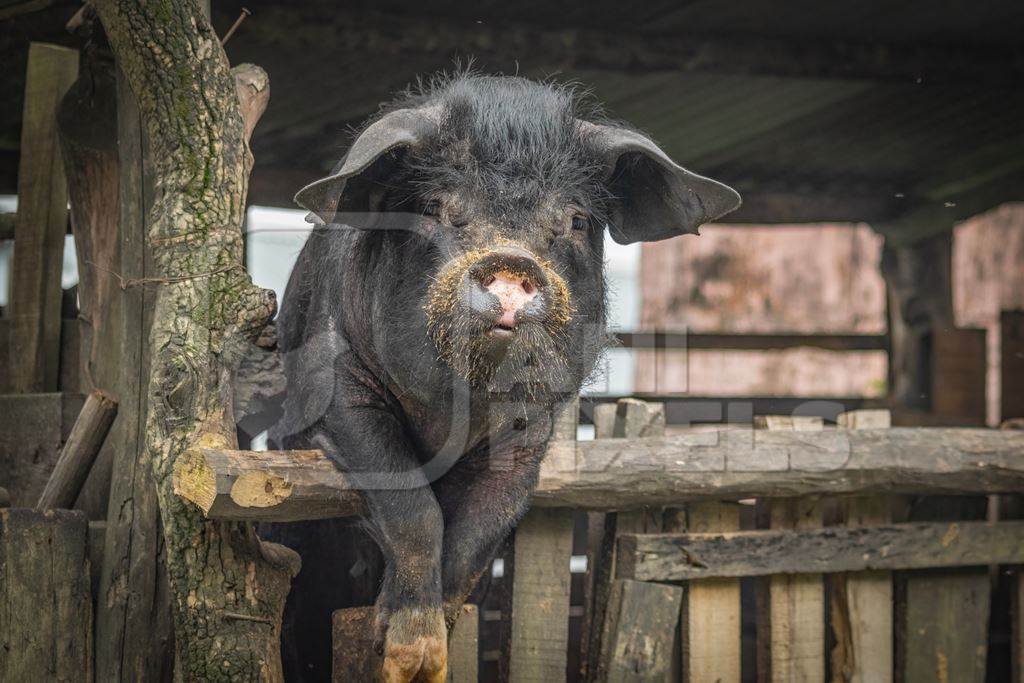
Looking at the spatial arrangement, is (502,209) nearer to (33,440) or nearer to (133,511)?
(133,511)

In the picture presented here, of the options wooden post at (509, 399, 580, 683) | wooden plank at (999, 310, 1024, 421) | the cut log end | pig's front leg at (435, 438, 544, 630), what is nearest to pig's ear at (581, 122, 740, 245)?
wooden post at (509, 399, 580, 683)

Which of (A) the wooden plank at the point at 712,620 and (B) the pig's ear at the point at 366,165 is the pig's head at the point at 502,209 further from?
(A) the wooden plank at the point at 712,620

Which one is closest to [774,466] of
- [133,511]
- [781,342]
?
[133,511]

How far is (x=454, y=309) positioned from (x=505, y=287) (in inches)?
7.1

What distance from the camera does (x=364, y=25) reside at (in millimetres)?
5051

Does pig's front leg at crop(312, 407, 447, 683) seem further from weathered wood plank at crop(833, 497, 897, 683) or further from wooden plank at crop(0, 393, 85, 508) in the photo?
weathered wood plank at crop(833, 497, 897, 683)

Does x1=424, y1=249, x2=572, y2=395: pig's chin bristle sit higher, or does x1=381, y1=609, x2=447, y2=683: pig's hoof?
x1=424, y1=249, x2=572, y2=395: pig's chin bristle

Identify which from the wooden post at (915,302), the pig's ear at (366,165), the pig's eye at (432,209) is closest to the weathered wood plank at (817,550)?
the pig's eye at (432,209)

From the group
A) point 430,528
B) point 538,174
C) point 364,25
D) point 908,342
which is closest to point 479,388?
point 430,528

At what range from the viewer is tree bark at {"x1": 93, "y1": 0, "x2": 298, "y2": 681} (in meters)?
3.12

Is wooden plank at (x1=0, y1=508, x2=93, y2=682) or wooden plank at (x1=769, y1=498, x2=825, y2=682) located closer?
wooden plank at (x1=0, y1=508, x2=93, y2=682)

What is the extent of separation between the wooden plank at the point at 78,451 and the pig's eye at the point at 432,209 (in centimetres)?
127

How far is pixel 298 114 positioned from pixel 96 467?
9.64 ft

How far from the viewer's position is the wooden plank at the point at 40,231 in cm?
407
